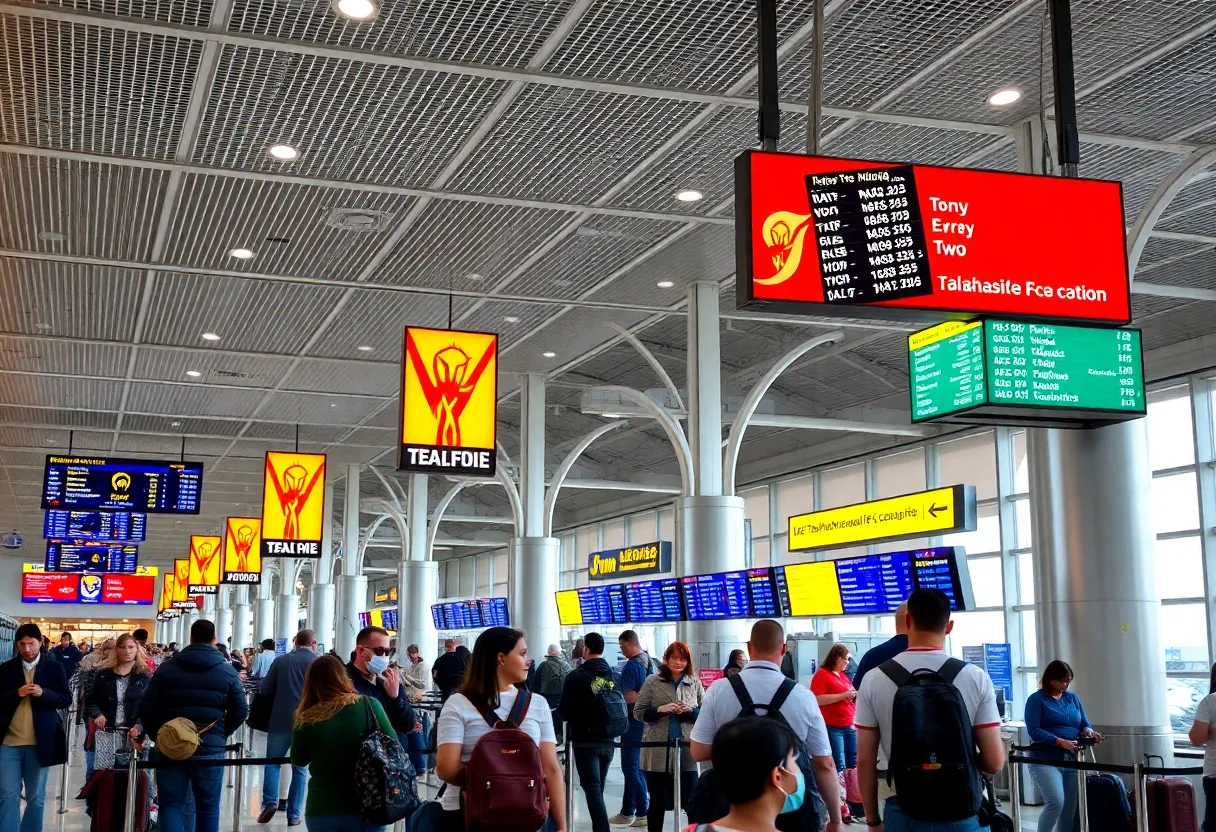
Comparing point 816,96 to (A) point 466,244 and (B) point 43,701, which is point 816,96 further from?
(A) point 466,244

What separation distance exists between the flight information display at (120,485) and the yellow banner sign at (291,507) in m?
1.90

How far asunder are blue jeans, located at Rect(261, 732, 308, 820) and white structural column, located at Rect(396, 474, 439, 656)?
15.0 meters

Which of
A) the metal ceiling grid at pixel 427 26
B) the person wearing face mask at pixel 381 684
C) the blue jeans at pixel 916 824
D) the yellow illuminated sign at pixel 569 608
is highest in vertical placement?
the metal ceiling grid at pixel 427 26

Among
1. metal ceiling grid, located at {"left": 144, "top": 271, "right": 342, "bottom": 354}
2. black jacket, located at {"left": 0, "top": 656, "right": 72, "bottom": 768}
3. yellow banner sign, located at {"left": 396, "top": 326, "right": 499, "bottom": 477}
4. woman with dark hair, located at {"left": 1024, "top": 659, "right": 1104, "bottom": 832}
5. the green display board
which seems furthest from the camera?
metal ceiling grid, located at {"left": 144, "top": 271, "right": 342, "bottom": 354}

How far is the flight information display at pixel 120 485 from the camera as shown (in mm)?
22781

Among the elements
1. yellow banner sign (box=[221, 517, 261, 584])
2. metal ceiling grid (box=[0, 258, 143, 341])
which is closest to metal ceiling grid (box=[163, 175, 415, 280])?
metal ceiling grid (box=[0, 258, 143, 341])

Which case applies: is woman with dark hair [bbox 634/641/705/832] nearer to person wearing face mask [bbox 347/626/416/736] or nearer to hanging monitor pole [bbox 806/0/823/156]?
person wearing face mask [bbox 347/626/416/736]

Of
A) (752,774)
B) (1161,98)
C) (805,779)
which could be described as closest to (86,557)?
(1161,98)

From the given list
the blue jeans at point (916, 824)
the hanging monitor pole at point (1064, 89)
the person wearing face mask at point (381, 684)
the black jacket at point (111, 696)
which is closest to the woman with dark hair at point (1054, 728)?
the hanging monitor pole at point (1064, 89)

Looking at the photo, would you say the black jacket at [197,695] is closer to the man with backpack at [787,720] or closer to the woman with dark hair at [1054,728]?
the man with backpack at [787,720]

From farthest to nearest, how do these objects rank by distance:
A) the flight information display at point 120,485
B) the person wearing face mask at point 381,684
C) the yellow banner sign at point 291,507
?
the flight information display at point 120,485, the yellow banner sign at point 291,507, the person wearing face mask at point 381,684

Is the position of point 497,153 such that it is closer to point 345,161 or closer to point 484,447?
point 345,161

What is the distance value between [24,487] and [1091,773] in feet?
108

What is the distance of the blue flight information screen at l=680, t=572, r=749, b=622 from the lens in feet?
50.3
